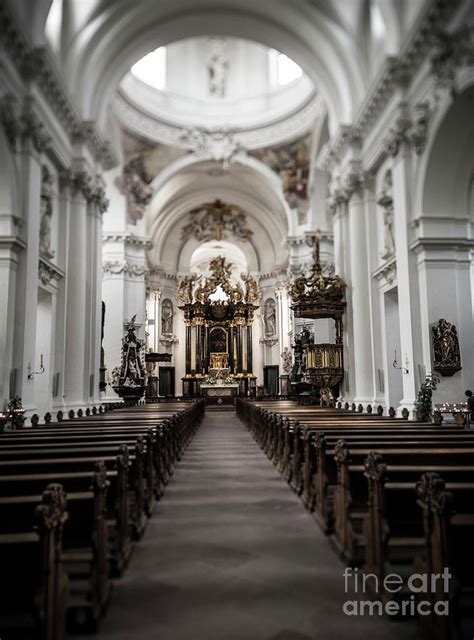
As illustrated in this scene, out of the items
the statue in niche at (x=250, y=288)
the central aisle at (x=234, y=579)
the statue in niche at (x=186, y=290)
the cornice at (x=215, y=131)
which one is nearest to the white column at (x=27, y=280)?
the central aisle at (x=234, y=579)

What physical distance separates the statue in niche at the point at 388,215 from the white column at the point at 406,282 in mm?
1335

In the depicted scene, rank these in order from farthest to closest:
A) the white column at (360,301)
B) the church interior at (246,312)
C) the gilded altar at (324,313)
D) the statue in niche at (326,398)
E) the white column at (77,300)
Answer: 1. the statue in niche at (326,398)
2. the gilded altar at (324,313)
3. the white column at (360,301)
4. the white column at (77,300)
5. the church interior at (246,312)

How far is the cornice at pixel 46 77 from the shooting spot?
30.5ft

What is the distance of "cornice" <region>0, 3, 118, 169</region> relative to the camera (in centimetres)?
930

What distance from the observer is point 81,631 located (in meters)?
2.67

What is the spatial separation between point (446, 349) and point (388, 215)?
410cm

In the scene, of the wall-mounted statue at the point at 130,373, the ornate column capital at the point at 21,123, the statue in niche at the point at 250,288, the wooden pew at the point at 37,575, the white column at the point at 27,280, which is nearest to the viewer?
the wooden pew at the point at 37,575

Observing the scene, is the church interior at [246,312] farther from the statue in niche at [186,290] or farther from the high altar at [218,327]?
the high altar at [218,327]

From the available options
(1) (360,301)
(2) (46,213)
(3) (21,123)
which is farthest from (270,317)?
(3) (21,123)

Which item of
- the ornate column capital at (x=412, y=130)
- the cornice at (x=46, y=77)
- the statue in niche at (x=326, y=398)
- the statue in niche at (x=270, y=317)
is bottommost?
the statue in niche at (x=326, y=398)

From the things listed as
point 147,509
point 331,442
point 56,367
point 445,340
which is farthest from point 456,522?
point 56,367

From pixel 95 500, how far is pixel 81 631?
0.61 meters

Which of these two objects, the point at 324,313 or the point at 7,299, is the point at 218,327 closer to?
the point at 324,313

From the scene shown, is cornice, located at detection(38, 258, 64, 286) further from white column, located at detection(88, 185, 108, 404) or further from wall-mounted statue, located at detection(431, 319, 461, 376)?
wall-mounted statue, located at detection(431, 319, 461, 376)
